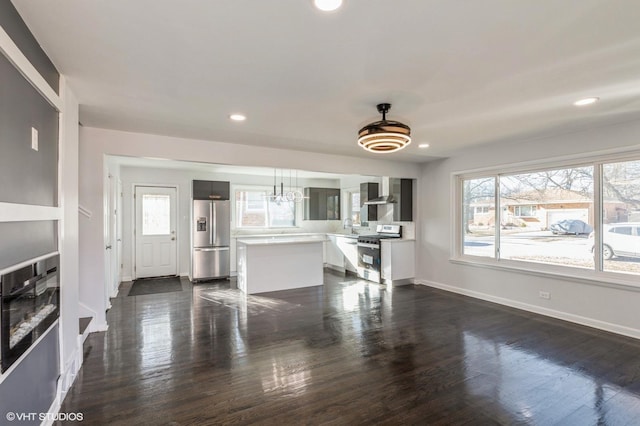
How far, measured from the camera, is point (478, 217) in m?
5.36

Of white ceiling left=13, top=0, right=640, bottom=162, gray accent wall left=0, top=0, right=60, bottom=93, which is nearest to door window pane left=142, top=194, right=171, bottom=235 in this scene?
white ceiling left=13, top=0, right=640, bottom=162

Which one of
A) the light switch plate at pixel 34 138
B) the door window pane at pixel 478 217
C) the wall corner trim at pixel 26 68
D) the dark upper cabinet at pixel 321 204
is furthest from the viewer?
the dark upper cabinet at pixel 321 204

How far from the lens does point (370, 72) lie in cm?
231

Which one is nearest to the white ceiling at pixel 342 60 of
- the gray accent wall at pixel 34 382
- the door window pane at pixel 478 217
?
the door window pane at pixel 478 217

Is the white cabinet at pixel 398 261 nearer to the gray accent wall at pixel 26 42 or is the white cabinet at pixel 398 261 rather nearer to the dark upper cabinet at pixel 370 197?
the dark upper cabinet at pixel 370 197

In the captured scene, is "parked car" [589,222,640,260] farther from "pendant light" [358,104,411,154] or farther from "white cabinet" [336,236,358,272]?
"white cabinet" [336,236,358,272]

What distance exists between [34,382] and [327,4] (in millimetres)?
2743

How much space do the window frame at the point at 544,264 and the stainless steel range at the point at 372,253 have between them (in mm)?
1329

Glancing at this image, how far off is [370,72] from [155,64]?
1.55 metres

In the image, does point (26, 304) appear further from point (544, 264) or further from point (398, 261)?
point (544, 264)

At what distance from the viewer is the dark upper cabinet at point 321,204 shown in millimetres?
8242

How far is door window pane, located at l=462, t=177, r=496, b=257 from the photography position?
515 centimetres

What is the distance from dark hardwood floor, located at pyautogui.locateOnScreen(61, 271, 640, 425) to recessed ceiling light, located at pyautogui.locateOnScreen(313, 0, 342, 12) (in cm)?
252

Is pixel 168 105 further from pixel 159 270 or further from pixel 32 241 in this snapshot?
pixel 159 270
